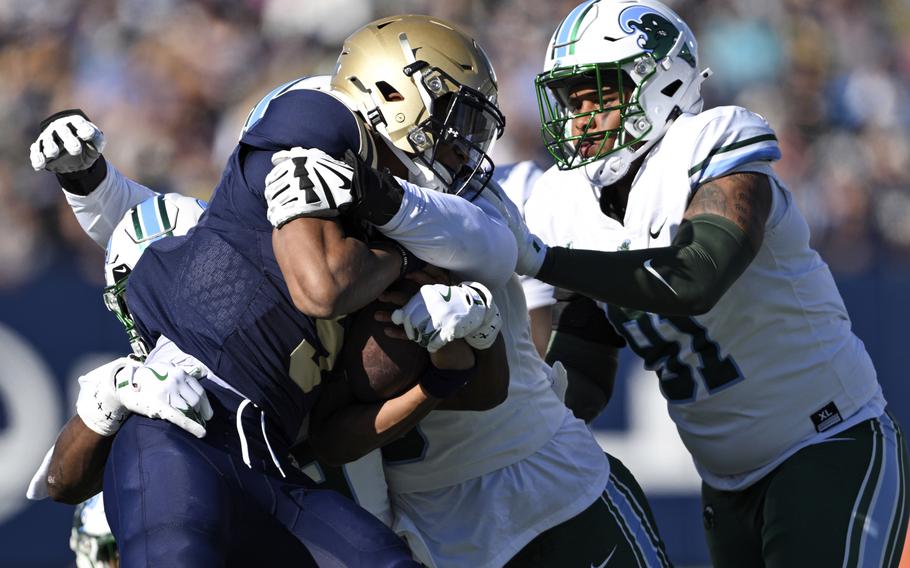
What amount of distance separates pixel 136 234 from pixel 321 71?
10.6ft

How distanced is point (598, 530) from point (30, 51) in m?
4.13

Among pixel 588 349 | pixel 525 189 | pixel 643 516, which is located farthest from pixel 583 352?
pixel 525 189

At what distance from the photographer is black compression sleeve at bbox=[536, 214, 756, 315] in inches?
118

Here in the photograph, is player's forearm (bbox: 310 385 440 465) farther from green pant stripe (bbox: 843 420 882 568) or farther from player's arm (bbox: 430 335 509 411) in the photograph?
green pant stripe (bbox: 843 420 882 568)

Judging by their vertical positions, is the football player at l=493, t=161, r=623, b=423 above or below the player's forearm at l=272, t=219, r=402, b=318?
below

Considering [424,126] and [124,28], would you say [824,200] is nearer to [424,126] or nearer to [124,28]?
[124,28]

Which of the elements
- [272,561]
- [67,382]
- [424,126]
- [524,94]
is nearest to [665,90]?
[424,126]

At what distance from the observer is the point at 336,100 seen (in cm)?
267

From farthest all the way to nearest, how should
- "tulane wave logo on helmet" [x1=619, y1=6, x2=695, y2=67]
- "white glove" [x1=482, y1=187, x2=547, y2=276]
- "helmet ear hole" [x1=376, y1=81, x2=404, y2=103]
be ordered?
"tulane wave logo on helmet" [x1=619, y1=6, x2=695, y2=67]
"white glove" [x1=482, y1=187, x2=547, y2=276]
"helmet ear hole" [x1=376, y1=81, x2=404, y2=103]

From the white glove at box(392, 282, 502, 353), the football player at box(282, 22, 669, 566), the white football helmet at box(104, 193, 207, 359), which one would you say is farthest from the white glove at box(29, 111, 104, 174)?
the white glove at box(392, 282, 502, 353)

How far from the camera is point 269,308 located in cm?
256

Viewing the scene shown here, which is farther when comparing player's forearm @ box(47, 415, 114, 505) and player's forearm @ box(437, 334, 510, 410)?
player's forearm @ box(437, 334, 510, 410)

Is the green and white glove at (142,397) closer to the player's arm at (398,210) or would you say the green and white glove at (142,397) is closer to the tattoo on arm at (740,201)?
the player's arm at (398,210)

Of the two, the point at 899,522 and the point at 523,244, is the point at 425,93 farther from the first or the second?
the point at 899,522
